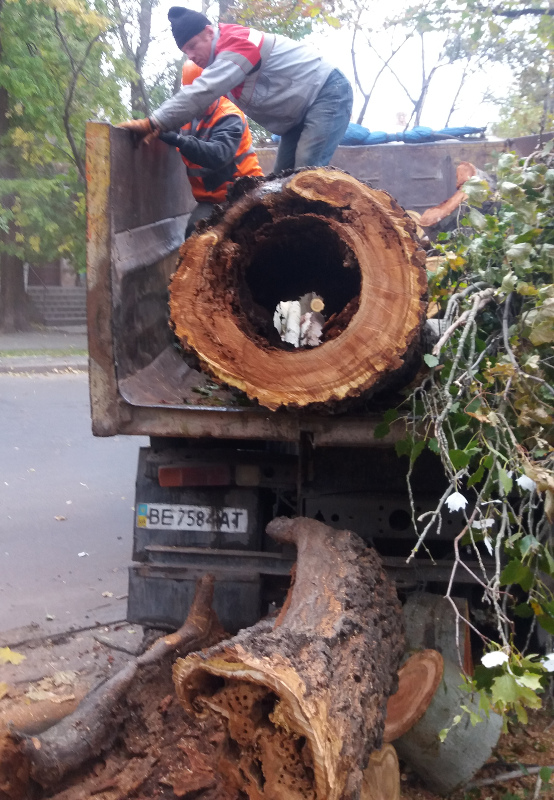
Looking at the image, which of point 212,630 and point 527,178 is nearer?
point 527,178

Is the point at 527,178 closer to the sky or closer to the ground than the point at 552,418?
closer to the sky

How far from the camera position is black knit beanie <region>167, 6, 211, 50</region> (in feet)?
12.1

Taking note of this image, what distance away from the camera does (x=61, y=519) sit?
547cm

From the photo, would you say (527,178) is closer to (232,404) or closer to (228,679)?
(232,404)

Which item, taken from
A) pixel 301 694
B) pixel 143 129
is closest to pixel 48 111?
pixel 143 129

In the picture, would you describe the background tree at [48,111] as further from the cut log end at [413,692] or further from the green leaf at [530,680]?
the green leaf at [530,680]

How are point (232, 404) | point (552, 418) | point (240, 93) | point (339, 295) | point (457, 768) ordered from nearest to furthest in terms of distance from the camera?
point (552, 418)
point (457, 768)
point (232, 404)
point (339, 295)
point (240, 93)

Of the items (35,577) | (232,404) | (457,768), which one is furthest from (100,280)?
(35,577)

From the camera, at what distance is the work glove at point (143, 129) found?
301 cm

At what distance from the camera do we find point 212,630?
2.86 m

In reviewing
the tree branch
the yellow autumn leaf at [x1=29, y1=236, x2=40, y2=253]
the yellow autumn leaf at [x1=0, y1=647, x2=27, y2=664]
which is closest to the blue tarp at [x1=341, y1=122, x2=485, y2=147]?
the yellow autumn leaf at [x1=0, y1=647, x2=27, y2=664]

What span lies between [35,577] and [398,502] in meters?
2.58

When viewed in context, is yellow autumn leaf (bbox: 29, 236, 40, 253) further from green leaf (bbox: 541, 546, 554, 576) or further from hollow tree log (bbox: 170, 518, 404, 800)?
green leaf (bbox: 541, 546, 554, 576)

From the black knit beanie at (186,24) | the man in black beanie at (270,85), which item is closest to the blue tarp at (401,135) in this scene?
the man in black beanie at (270,85)
